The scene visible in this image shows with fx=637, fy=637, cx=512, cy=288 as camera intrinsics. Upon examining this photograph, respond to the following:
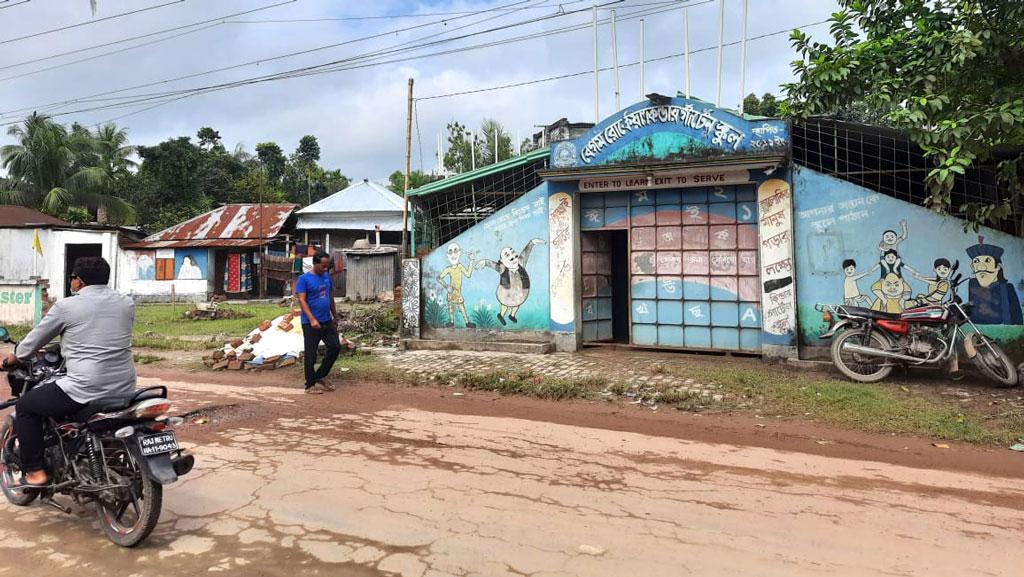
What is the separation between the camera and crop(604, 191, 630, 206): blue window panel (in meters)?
11.0

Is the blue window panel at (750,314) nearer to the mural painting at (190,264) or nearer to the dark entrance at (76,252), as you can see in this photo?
the mural painting at (190,264)

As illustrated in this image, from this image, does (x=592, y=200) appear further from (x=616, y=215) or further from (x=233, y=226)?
(x=233, y=226)

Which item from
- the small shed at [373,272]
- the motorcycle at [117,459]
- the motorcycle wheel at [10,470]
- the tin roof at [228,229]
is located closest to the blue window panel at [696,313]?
the motorcycle at [117,459]

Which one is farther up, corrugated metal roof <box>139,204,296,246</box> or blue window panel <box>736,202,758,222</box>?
corrugated metal roof <box>139,204,296,246</box>

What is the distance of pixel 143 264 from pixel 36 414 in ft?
88.6

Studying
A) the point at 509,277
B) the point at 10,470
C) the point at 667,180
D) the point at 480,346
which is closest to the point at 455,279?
the point at 509,277

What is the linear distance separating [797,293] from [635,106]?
150 inches

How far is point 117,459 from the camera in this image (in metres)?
3.79

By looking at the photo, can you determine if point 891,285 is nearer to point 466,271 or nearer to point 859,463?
point 859,463

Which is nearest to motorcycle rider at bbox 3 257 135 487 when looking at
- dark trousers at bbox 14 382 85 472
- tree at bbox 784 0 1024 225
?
dark trousers at bbox 14 382 85 472

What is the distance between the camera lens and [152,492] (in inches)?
141

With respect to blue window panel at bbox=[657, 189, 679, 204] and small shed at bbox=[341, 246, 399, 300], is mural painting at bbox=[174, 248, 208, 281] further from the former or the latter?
blue window panel at bbox=[657, 189, 679, 204]

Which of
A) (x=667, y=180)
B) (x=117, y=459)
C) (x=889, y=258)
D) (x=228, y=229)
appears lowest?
(x=117, y=459)

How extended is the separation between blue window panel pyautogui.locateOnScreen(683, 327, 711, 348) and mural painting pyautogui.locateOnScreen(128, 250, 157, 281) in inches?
971
